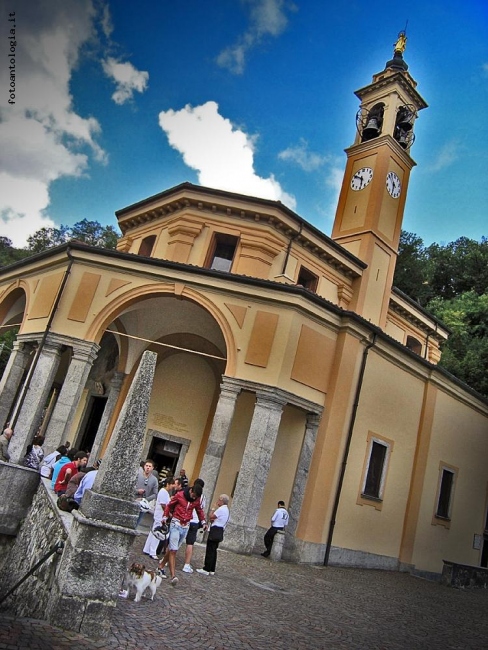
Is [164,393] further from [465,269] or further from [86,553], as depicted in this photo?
[465,269]

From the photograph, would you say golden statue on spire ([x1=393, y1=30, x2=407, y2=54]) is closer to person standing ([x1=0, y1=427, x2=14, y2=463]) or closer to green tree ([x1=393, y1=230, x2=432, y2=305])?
green tree ([x1=393, y1=230, x2=432, y2=305])

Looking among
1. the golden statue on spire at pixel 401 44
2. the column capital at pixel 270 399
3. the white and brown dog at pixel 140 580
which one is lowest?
the white and brown dog at pixel 140 580

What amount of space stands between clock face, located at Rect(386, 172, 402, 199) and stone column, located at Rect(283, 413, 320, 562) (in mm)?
9651

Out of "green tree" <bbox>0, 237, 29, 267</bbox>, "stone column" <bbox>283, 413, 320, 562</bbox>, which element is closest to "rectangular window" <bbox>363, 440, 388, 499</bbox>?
"stone column" <bbox>283, 413, 320, 562</bbox>

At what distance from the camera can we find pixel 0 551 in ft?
27.6

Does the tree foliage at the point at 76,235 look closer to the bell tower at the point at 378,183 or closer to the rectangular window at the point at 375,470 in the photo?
the bell tower at the point at 378,183

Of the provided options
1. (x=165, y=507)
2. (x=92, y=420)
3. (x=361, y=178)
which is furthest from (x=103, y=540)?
(x=361, y=178)

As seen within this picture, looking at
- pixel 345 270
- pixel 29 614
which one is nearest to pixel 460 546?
pixel 345 270

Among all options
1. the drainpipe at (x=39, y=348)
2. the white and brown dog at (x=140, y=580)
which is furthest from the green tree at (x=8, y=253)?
the white and brown dog at (x=140, y=580)

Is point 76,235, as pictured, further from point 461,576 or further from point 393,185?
point 461,576

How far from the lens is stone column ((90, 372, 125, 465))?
16.2m

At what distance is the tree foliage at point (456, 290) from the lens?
24094 millimetres

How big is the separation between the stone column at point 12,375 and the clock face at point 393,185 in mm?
13023

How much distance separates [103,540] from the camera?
4.97 meters
